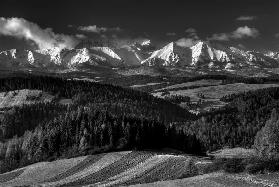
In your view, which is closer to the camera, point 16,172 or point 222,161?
point 222,161

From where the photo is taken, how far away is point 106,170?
146125 millimetres

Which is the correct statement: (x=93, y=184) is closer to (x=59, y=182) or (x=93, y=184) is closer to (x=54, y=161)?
(x=59, y=182)

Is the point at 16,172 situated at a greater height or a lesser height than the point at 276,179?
lesser

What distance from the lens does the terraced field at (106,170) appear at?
128 metres

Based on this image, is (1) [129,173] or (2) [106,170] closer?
(1) [129,173]

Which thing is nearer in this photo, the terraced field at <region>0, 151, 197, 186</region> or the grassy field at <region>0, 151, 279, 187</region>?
the grassy field at <region>0, 151, 279, 187</region>

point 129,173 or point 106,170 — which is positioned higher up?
point 129,173

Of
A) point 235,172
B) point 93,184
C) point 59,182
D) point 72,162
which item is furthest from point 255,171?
point 72,162

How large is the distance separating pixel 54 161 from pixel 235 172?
7421 centimetres

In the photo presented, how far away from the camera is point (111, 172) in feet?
468

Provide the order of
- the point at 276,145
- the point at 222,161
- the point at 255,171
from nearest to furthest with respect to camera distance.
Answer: the point at 255,171, the point at 222,161, the point at 276,145

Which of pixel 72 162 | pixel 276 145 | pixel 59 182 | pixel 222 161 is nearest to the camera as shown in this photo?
pixel 222 161

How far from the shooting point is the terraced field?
128 m

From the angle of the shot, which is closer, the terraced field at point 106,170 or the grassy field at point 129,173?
the grassy field at point 129,173
